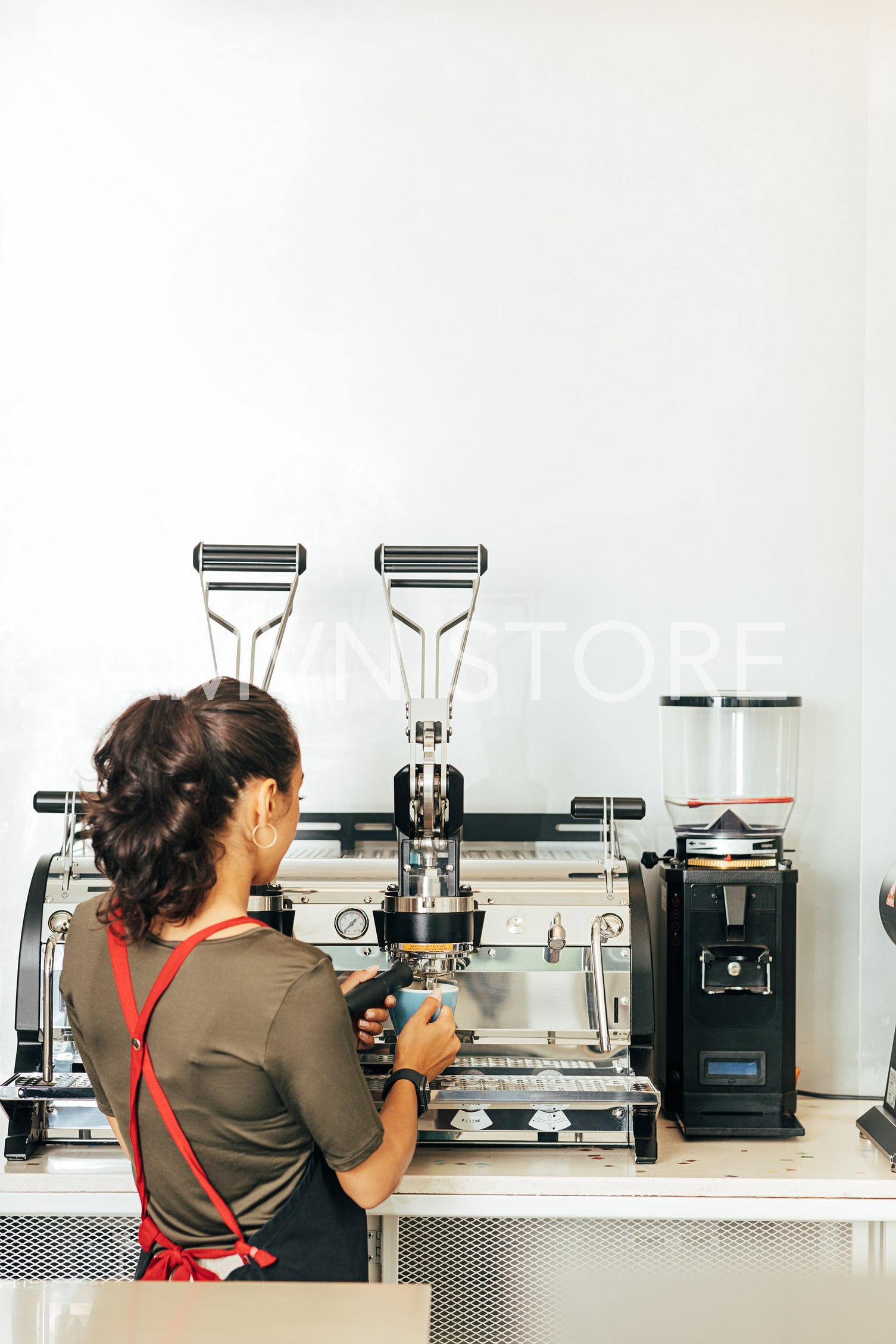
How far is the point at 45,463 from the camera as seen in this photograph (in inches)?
80.6

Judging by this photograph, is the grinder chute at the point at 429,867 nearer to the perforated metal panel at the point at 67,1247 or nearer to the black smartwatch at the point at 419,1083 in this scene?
the black smartwatch at the point at 419,1083

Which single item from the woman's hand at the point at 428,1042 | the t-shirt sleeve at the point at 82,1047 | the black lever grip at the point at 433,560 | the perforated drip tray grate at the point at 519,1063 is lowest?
the perforated drip tray grate at the point at 519,1063

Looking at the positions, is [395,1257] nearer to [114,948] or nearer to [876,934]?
[114,948]

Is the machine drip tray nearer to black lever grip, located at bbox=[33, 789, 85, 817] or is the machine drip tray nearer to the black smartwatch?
the black smartwatch

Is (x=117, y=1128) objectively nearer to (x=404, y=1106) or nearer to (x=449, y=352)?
(x=404, y=1106)

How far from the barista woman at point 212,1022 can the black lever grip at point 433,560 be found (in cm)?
57

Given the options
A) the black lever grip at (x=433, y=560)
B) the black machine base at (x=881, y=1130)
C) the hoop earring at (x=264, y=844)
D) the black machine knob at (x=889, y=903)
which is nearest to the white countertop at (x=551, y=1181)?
the black machine base at (x=881, y=1130)

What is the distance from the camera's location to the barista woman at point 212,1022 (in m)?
1.04

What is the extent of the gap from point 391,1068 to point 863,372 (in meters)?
1.43

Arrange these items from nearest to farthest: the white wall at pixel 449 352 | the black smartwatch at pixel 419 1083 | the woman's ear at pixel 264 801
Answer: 1. the woman's ear at pixel 264 801
2. the black smartwatch at pixel 419 1083
3. the white wall at pixel 449 352

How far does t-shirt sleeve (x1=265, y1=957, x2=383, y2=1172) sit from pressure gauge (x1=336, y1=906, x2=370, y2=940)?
1.81 feet

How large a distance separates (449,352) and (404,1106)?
1.31 meters

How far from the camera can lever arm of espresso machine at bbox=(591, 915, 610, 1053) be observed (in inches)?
61.4

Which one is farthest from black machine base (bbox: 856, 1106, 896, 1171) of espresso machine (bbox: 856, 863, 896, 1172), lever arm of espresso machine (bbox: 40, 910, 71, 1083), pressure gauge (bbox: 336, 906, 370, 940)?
lever arm of espresso machine (bbox: 40, 910, 71, 1083)
